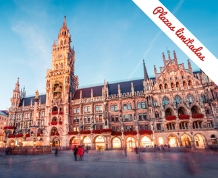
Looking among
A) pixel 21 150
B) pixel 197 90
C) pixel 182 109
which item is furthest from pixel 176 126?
pixel 21 150

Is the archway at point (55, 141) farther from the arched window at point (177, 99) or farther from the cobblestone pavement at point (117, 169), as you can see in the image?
the arched window at point (177, 99)

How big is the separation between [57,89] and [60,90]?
137 centimetres

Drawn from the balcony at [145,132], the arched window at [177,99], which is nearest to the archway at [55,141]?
the balcony at [145,132]

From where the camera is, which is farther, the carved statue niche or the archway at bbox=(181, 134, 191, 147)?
the carved statue niche

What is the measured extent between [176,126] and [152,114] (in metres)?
6.94

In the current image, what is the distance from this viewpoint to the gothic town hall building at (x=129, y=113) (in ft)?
125

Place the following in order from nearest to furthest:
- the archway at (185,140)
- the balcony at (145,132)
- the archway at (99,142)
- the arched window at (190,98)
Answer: the archway at (185,140) → the balcony at (145,132) → the arched window at (190,98) → the archway at (99,142)

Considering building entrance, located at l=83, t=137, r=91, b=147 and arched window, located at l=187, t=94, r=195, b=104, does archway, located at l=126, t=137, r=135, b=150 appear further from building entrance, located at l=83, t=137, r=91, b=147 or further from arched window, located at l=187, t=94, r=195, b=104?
arched window, located at l=187, t=94, r=195, b=104

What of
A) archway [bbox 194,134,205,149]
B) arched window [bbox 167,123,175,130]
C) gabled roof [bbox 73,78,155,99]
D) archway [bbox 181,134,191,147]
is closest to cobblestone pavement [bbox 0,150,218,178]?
arched window [bbox 167,123,175,130]

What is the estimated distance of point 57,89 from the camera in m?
52.7

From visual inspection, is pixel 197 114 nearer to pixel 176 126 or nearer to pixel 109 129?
pixel 176 126

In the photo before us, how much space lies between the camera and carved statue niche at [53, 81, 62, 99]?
51.9 m

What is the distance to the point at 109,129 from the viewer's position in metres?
41.8

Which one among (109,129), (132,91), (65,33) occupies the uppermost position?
(65,33)
